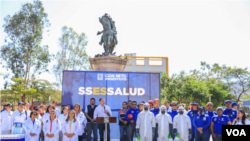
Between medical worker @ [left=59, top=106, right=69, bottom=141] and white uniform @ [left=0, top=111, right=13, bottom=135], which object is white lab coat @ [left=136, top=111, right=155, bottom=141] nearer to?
medical worker @ [left=59, top=106, right=69, bottom=141]

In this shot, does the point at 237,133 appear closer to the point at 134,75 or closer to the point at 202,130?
the point at 202,130

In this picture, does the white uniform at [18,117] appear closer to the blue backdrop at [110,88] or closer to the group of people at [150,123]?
the group of people at [150,123]

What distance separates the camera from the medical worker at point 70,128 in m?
7.53

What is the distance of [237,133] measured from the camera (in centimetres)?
566

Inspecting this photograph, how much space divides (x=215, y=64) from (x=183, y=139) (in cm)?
3121

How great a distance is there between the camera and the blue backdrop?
10406mm

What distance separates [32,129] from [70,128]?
1258 mm

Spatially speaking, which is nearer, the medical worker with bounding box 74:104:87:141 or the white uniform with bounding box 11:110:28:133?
the medical worker with bounding box 74:104:87:141

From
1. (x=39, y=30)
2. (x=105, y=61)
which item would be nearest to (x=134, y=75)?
(x=105, y=61)

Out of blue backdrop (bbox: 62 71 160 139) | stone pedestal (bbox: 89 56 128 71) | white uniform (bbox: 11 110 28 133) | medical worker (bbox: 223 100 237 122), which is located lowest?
white uniform (bbox: 11 110 28 133)

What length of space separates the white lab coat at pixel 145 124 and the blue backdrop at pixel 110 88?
104 inches

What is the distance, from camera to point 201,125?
7.99 metres

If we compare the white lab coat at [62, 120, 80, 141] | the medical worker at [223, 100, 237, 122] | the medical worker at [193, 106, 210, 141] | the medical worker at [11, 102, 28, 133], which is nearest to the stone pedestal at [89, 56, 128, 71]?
the medical worker at [11, 102, 28, 133]

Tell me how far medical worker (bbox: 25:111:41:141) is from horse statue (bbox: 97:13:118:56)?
6710mm
